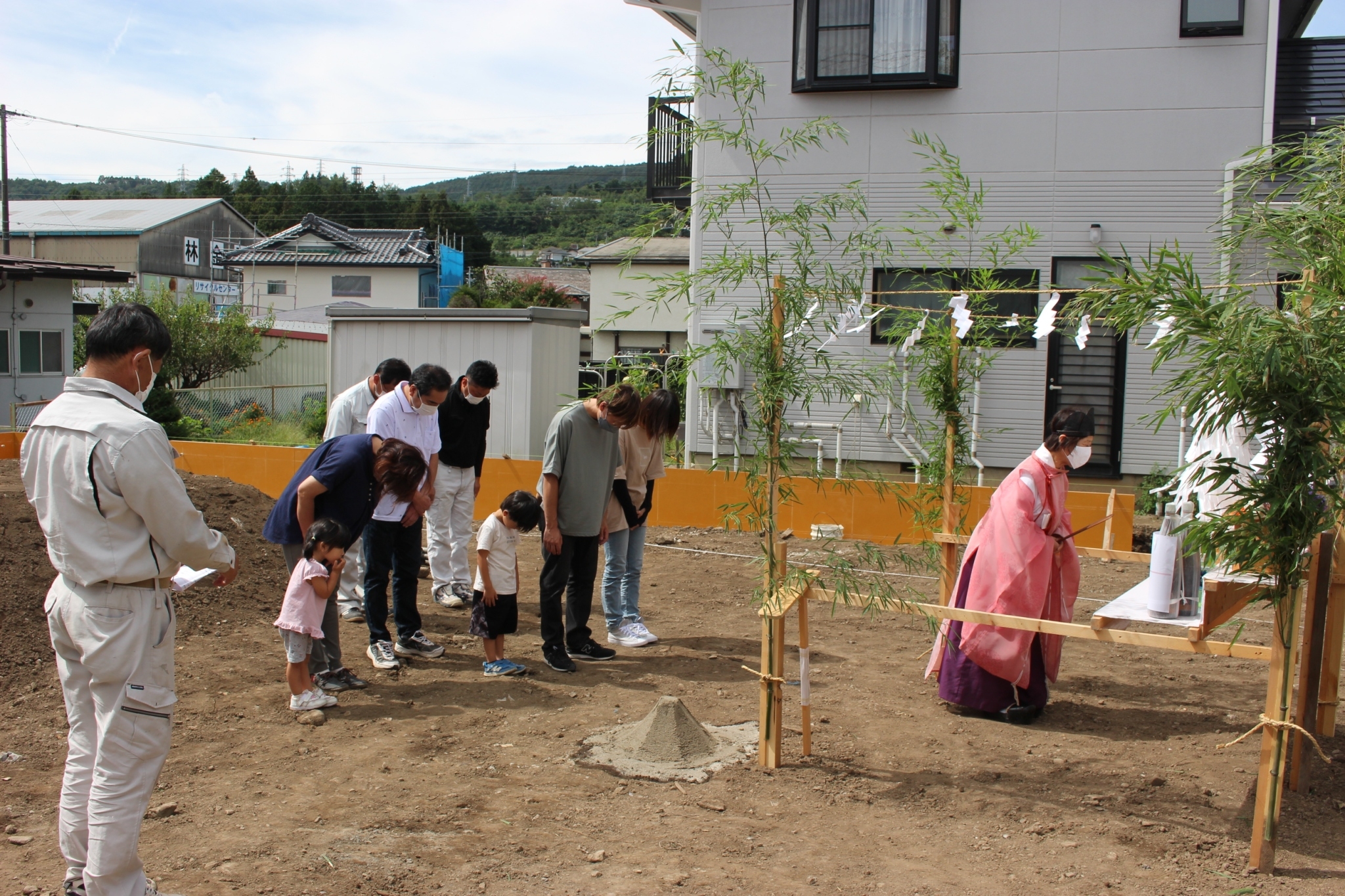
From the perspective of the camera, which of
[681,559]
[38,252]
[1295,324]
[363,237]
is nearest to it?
[1295,324]

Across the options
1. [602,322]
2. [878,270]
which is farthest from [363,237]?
[602,322]

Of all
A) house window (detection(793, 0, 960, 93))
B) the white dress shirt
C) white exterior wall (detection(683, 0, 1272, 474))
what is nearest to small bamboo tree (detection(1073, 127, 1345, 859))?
the white dress shirt

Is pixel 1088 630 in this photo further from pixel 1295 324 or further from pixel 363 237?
pixel 363 237

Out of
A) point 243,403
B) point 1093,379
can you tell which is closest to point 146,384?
point 1093,379

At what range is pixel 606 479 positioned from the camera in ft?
18.7

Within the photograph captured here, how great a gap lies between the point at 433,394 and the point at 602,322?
214 cm

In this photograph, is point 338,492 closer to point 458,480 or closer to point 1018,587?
point 458,480

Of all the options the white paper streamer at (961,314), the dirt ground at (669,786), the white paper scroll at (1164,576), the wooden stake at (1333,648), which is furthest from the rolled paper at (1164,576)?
the white paper streamer at (961,314)

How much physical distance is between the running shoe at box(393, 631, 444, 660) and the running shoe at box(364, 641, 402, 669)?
0.15m

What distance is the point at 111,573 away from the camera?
2.84m

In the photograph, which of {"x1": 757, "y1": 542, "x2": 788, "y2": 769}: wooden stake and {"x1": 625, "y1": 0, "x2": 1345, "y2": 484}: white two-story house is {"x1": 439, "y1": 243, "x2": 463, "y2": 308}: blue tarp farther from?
{"x1": 757, "y1": 542, "x2": 788, "y2": 769}: wooden stake

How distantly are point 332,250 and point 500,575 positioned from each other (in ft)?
136

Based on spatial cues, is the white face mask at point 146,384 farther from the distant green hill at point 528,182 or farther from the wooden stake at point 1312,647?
the distant green hill at point 528,182

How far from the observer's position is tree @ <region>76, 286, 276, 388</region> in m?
20.5
